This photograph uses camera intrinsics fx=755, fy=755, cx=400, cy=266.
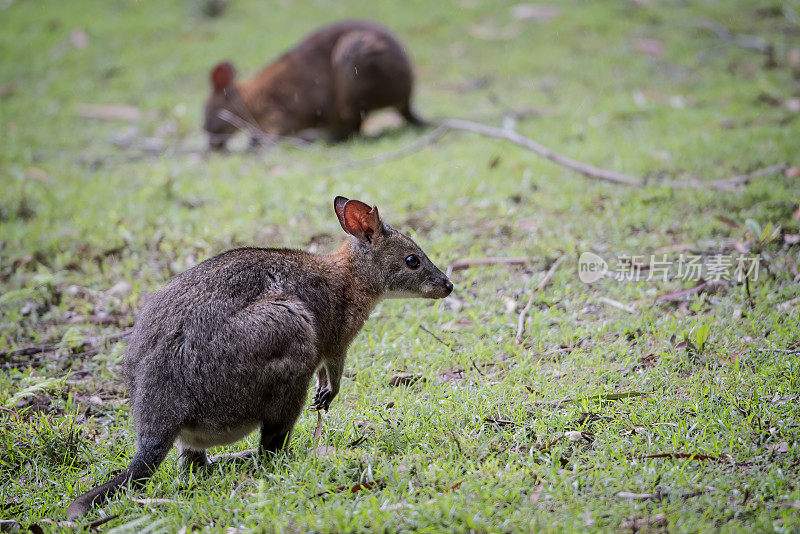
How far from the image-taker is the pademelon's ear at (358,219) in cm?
414

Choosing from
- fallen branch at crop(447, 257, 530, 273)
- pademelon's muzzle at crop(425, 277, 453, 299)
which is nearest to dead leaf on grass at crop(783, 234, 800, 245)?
fallen branch at crop(447, 257, 530, 273)

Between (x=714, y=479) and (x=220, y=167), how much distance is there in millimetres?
6676

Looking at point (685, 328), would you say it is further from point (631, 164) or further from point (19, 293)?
point (19, 293)

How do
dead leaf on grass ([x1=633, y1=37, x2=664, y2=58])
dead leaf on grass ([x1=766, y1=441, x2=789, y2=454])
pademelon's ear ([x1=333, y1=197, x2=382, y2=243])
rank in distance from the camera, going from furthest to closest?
1. dead leaf on grass ([x1=633, y1=37, x2=664, y2=58])
2. pademelon's ear ([x1=333, y1=197, x2=382, y2=243])
3. dead leaf on grass ([x1=766, y1=441, x2=789, y2=454])

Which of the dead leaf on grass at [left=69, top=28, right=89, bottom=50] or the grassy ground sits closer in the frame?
the grassy ground

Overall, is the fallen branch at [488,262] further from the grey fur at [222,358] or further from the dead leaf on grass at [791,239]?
the grey fur at [222,358]

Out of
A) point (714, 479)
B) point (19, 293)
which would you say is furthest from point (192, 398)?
point (19, 293)

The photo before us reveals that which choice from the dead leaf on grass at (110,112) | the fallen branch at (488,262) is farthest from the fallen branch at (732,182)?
the dead leaf on grass at (110,112)

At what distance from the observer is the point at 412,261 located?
4.34 m

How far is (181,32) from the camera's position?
13320mm

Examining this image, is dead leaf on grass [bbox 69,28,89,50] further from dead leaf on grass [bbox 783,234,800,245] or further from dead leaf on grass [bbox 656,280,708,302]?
dead leaf on grass [bbox 783,234,800,245]

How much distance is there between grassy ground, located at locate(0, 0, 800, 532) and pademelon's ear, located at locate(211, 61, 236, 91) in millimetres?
774

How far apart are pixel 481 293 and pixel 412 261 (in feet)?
3.77

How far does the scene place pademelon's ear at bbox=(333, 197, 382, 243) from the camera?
414 centimetres
